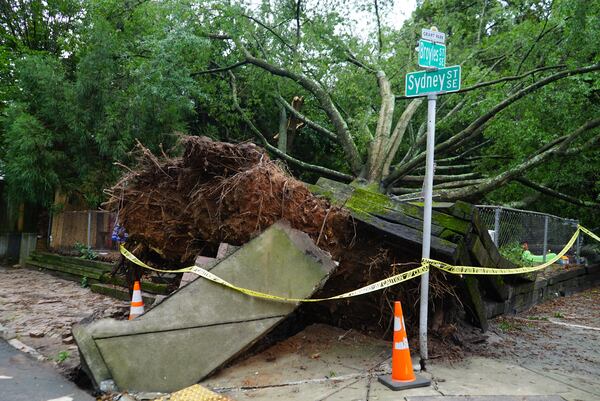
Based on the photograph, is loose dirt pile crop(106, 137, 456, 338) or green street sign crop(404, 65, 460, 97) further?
loose dirt pile crop(106, 137, 456, 338)

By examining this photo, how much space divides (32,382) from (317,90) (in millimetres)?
10414

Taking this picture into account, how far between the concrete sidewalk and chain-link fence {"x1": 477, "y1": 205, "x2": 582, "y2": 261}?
2961 millimetres

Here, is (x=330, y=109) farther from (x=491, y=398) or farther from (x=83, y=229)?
(x=491, y=398)

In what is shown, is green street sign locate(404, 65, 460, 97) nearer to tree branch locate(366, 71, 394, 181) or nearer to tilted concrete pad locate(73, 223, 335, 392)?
tilted concrete pad locate(73, 223, 335, 392)

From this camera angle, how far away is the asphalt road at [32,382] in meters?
4.08

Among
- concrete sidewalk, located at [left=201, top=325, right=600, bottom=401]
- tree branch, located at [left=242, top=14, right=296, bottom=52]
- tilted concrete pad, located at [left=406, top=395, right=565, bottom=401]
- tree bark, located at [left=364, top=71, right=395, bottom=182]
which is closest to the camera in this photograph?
tilted concrete pad, located at [left=406, top=395, right=565, bottom=401]

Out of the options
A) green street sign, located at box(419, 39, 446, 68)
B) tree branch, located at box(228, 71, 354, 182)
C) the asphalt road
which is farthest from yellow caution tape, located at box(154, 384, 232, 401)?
tree branch, located at box(228, 71, 354, 182)

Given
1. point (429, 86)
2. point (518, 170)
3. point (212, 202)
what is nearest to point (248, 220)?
point (212, 202)

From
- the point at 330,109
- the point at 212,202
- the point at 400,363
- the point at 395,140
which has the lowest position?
the point at 400,363

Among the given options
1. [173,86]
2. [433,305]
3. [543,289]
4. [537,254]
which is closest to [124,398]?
[433,305]

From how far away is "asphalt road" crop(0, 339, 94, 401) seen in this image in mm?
4082

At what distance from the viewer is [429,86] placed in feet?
14.9

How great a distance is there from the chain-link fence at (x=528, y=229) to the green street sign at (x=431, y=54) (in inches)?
126

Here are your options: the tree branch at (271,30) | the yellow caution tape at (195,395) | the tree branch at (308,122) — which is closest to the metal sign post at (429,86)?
the yellow caution tape at (195,395)
